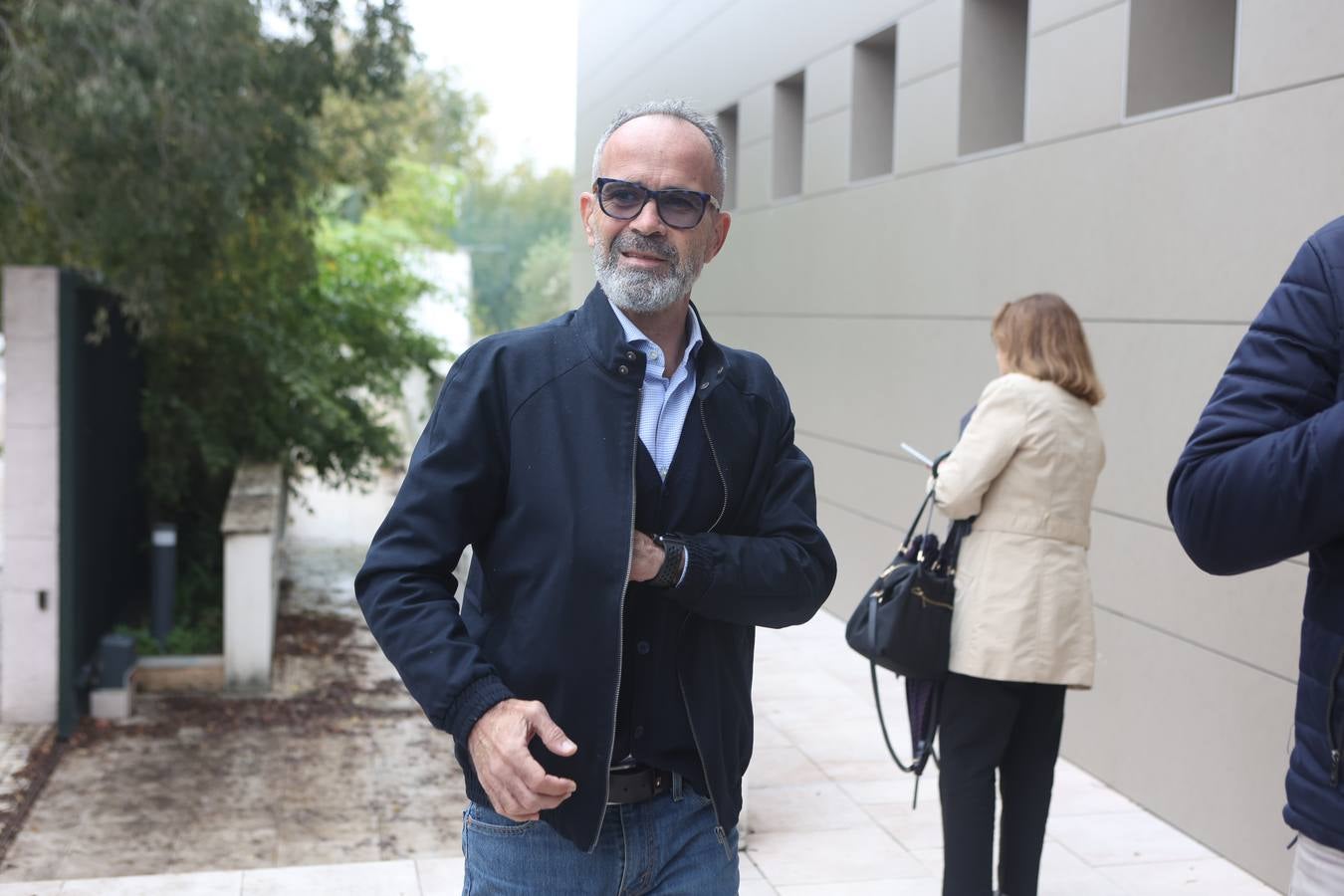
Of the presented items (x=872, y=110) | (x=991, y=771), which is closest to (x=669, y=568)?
(x=991, y=771)

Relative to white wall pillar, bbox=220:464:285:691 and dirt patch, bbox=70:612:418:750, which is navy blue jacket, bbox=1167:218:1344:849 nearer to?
dirt patch, bbox=70:612:418:750

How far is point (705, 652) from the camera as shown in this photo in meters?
2.23

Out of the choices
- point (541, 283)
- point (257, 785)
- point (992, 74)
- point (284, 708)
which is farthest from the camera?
point (541, 283)

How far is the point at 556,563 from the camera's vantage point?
2.08m

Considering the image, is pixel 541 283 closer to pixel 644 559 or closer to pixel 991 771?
pixel 991 771

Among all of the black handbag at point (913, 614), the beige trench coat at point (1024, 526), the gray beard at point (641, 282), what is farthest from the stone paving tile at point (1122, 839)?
the gray beard at point (641, 282)

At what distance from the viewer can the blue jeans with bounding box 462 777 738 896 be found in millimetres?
2150

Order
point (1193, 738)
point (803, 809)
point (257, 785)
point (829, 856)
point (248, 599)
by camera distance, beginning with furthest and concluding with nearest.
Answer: point (248, 599) < point (257, 785) < point (803, 809) < point (1193, 738) < point (829, 856)

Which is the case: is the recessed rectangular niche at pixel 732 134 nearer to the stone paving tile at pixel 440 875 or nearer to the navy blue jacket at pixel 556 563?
the stone paving tile at pixel 440 875

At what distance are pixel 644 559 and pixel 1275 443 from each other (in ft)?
2.87

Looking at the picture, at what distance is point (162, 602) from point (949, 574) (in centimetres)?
638

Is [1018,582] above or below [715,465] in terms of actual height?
below

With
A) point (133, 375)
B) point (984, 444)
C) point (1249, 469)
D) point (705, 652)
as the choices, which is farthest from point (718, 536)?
point (133, 375)

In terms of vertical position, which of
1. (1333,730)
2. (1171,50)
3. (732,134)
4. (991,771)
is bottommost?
(991,771)
